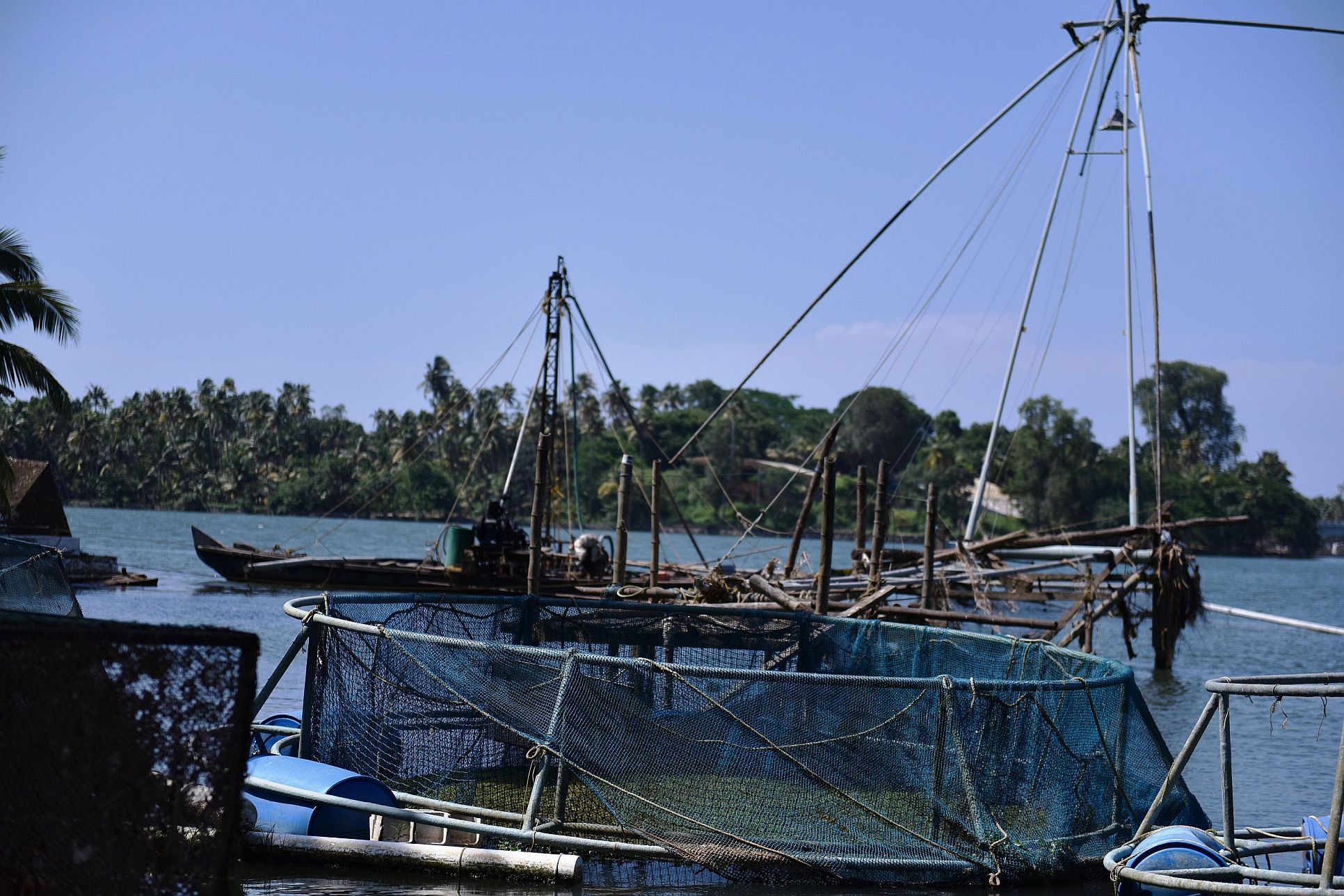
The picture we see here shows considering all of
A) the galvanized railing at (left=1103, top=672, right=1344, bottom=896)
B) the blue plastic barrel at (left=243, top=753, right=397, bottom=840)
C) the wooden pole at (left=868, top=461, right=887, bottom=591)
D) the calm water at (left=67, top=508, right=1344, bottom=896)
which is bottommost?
the calm water at (left=67, top=508, right=1344, bottom=896)

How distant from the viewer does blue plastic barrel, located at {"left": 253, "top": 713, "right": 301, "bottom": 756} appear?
383 inches

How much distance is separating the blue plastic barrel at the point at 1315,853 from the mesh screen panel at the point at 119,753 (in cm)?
640

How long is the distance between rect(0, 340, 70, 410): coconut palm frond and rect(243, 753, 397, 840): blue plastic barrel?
43.1ft

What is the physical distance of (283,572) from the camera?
1476 inches

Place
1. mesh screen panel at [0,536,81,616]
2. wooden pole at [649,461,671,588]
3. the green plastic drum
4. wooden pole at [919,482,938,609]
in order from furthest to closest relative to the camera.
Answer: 1. the green plastic drum
2. wooden pole at [649,461,671,588]
3. wooden pole at [919,482,938,609]
4. mesh screen panel at [0,536,81,616]

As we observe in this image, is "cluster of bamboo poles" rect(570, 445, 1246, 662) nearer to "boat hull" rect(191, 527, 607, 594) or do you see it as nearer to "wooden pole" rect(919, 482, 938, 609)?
"wooden pole" rect(919, 482, 938, 609)

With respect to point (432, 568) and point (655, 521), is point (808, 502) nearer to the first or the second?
point (655, 521)

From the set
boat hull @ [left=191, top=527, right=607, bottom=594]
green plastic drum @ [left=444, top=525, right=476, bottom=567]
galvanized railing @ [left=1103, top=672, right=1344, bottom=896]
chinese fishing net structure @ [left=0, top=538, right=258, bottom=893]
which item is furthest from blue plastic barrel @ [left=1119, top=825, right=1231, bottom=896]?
green plastic drum @ [left=444, top=525, right=476, bottom=567]

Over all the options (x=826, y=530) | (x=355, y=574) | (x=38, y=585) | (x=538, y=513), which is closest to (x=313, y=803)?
(x=38, y=585)

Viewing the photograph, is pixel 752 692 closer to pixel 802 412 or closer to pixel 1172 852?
pixel 1172 852

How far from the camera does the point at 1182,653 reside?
105 ft

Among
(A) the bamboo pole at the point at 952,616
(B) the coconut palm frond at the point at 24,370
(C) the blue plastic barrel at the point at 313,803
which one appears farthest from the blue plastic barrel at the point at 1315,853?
(B) the coconut palm frond at the point at 24,370

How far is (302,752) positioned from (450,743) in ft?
4.12

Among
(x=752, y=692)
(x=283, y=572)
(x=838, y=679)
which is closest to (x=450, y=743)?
(x=752, y=692)
